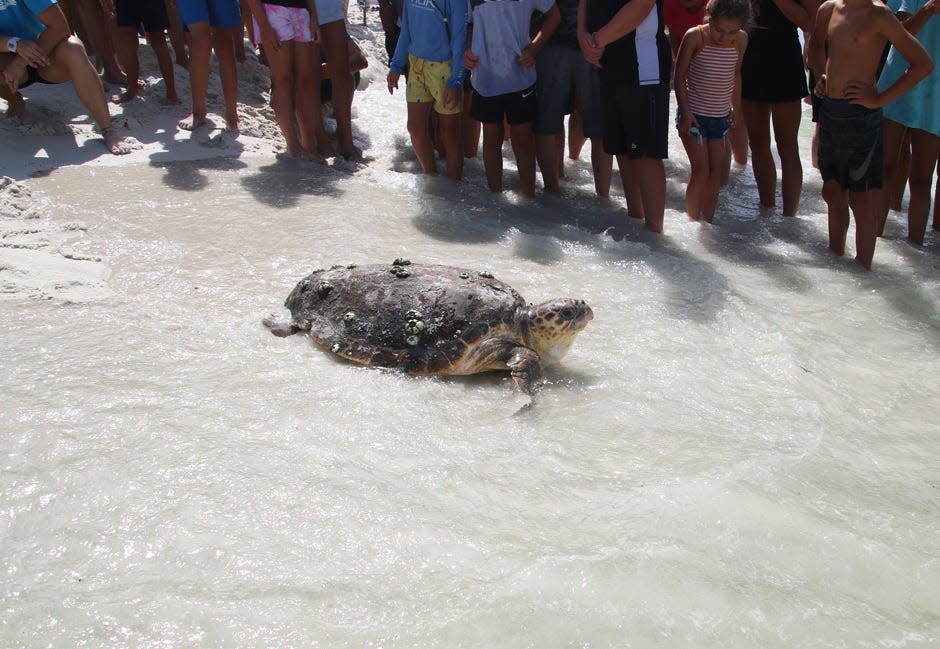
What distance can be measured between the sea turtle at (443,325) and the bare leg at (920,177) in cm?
325

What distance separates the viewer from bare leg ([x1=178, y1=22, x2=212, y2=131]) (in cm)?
620

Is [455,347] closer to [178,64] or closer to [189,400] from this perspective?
[189,400]

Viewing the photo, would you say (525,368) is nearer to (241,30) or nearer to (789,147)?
(789,147)

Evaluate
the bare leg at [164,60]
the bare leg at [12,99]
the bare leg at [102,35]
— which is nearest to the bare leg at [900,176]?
the bare leg at [164,60]

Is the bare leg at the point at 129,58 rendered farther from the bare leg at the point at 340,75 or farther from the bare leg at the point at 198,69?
the bare leg at the point at 340,75

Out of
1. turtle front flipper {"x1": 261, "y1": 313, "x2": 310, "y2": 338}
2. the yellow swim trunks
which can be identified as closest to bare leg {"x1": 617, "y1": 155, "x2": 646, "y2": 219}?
the yellow swim trunks

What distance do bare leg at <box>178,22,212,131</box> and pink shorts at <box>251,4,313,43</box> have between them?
610 mm

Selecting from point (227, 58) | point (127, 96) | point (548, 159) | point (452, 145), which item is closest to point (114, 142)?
point (127, 96)

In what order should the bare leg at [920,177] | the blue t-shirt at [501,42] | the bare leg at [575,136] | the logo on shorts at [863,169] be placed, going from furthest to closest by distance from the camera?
the bare leg at [575,136] < the blue t-shirt at [501,42] < the bare leg at [920,177] < the logo on shorts at [863,169]

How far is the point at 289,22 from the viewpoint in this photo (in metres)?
5.82

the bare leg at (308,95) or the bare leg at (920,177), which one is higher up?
the bare leg at (308,95)

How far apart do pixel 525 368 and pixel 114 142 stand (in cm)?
449

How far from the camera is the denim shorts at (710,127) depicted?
5.19 meters

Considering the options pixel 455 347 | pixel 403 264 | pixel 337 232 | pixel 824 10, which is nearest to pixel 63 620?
pixel 455 347
